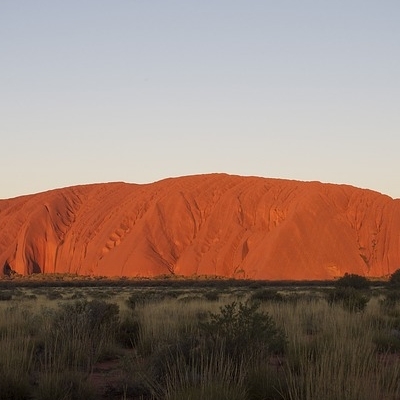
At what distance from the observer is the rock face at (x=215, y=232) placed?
7394 centimetres

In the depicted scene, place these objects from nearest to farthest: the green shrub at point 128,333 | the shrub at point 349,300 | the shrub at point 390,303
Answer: the green shrub at point 128,333
the shrub at point 349,300
the shrub at point 390,303

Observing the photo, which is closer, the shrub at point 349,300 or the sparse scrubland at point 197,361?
the sparse scrubland at point 197,361

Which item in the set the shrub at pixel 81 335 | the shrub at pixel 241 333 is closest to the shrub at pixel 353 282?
the shrub at pixel 81 335

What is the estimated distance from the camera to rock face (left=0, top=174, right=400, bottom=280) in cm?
7394

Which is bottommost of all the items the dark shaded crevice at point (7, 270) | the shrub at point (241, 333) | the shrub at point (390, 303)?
the dark shaded crevice at point (7, 270)

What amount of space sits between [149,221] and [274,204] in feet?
53.5

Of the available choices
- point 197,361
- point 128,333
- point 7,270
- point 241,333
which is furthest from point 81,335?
point 7,270

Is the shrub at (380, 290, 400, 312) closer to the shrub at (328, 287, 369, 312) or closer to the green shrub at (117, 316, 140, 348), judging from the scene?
the shrub at (328, 287, 369, 312)

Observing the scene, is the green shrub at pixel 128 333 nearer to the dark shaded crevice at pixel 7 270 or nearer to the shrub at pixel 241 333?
the shrub at pixel 241 333

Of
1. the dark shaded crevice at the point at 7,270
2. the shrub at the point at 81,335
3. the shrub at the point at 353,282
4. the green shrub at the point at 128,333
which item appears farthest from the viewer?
the dark shaded crevice at the point at 7,270

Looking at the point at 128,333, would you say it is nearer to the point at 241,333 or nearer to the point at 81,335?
the point at 81,335

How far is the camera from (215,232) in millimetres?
79812

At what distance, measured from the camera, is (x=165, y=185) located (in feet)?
302

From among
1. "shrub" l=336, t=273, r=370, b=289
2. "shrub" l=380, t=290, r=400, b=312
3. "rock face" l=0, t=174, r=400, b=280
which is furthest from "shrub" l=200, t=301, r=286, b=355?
"rock face" l=0, t=174, r=400, b=280
